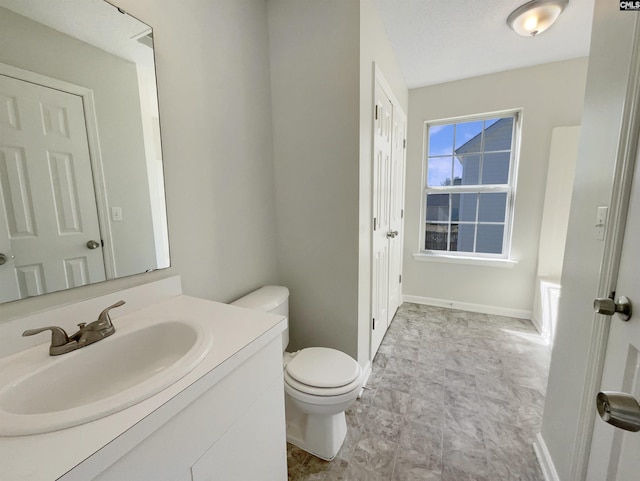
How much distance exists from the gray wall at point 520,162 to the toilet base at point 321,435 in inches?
83.8

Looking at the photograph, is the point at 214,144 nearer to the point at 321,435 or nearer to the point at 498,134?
the point at 321,435

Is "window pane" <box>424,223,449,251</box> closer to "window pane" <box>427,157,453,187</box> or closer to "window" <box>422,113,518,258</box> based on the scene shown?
"window" <box>422,113,518,258</box>

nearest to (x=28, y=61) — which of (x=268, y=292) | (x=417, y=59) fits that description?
(x=268, y=292)

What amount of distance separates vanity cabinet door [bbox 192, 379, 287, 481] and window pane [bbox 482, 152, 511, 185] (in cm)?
287

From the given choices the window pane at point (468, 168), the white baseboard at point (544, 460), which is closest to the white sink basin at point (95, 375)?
the white baseboard at point (544, 460)

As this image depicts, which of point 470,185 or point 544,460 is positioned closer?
point 544,460

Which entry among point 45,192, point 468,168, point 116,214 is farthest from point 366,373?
point 468,168

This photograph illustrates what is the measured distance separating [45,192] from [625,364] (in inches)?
66.5

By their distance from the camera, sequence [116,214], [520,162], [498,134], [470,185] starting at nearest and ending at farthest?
[116,214], [520,162], [498,134], [470,185]

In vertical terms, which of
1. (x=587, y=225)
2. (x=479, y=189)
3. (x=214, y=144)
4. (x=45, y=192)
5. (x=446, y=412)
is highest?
(x=214, y=144)

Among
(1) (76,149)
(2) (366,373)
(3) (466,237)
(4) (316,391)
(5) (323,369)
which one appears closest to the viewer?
(1) (76,149)

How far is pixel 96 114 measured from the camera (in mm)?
883

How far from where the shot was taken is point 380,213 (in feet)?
6.57

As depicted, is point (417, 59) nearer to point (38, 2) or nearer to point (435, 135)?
point (435, 135)
